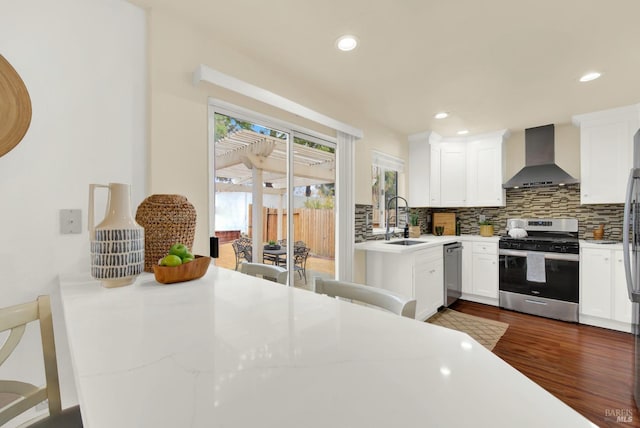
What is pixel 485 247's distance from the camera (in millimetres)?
3729

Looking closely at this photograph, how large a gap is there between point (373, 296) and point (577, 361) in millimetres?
2423

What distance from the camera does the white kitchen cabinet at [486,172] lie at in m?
3.94

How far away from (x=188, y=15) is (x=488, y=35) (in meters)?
1.93

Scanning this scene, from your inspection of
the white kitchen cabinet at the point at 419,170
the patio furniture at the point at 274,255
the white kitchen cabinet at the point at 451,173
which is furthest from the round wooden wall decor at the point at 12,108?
the white kitchen cabinet at the point at 451,173

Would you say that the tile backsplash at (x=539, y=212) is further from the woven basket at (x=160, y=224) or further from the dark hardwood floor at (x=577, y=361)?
the woven basket at (x=160, y=224)

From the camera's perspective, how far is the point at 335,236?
3.09m

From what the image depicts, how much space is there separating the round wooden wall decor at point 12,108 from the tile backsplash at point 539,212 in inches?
108

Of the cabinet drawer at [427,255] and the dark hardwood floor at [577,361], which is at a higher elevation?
the cabinet drawer at [427,255]

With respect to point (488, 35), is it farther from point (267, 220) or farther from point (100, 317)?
point (100, 317)

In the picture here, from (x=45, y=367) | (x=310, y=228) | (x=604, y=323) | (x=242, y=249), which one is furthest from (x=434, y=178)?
(x=45, y=367)

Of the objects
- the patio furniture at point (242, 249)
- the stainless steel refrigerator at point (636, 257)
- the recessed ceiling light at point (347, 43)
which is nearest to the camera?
the stainless steel refrigerator at point (636, 257)

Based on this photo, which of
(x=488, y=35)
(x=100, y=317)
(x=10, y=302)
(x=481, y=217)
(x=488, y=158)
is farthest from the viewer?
(x=481, y=217)

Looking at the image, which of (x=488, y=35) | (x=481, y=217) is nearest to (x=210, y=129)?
(x=488, y=35)

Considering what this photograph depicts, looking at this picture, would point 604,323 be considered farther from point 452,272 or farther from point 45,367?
point 45,367
